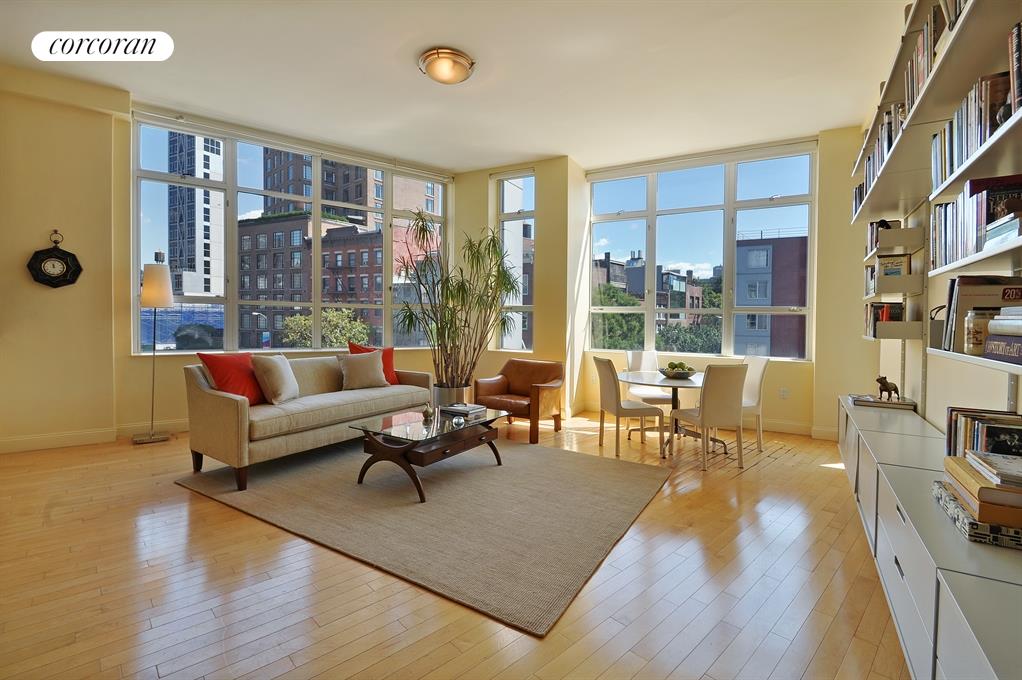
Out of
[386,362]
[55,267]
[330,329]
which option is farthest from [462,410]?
[55,267]

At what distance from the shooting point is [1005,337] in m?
1.48

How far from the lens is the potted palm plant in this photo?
611 cm

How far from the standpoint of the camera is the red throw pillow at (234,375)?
3.95m

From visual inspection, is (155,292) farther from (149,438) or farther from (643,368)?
(643,368)

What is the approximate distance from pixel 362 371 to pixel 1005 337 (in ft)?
15.2

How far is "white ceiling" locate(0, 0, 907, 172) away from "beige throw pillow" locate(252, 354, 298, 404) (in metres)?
2.48

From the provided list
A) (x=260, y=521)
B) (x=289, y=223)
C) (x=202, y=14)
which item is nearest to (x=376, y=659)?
(x=260, y=521)

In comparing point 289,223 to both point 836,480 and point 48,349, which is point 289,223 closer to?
point 48,349

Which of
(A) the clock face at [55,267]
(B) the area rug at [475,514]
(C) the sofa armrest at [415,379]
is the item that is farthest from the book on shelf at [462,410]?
(A) the clock face at [55,267]

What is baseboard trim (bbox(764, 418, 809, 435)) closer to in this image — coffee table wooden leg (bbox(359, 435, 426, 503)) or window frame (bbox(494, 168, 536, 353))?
window frame (bbox(494, 168, 536, 353))

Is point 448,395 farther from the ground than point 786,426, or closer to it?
farther from the ground

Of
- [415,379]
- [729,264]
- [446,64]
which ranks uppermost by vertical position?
[446,64]

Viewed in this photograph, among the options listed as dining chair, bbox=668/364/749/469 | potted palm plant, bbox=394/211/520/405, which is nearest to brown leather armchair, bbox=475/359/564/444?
potted palm plant, bbox=394/211/520/405

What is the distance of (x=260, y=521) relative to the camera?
3072mm
